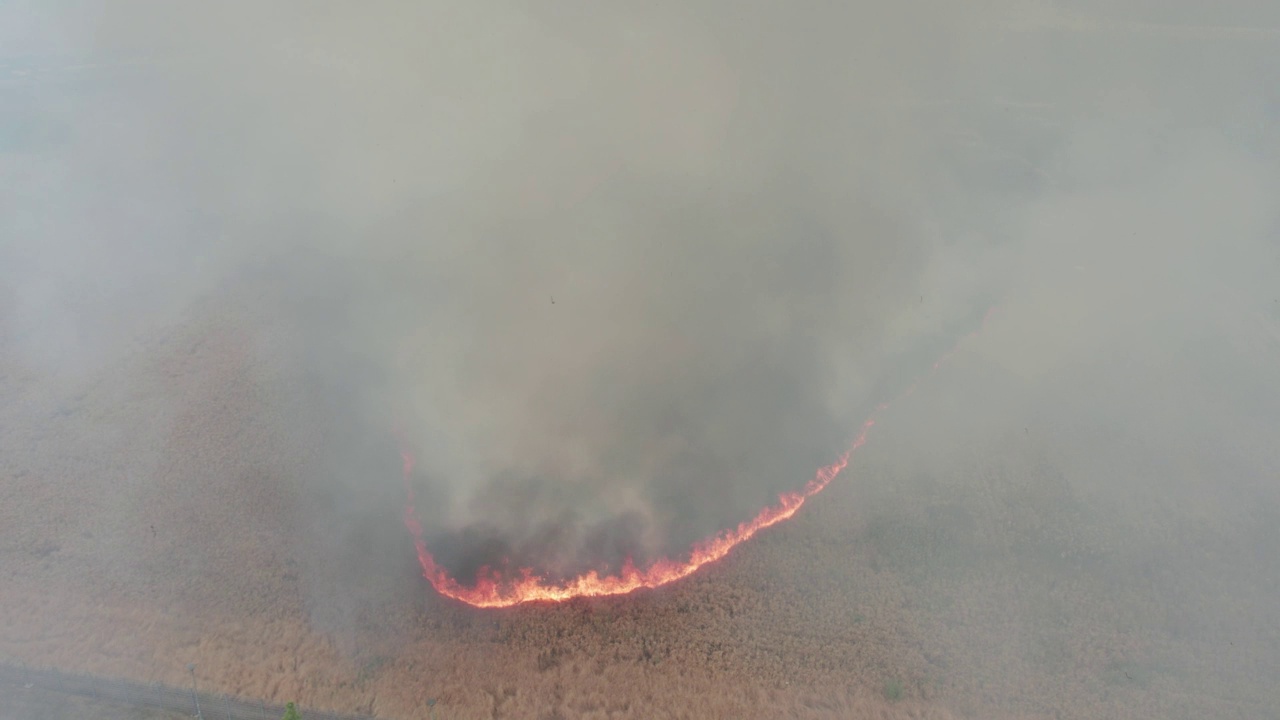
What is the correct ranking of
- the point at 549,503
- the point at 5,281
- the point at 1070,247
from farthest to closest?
1. the point at 1070,247
2. the point at 5,281
3. the point at 549,503

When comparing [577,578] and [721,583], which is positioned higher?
[721,583]

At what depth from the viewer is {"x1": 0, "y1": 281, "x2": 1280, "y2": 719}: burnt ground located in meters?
14.9

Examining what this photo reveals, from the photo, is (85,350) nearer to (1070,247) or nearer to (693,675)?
(693,675)

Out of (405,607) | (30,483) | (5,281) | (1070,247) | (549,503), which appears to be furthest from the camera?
(1070,247)

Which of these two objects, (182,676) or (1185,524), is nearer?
(182,676)

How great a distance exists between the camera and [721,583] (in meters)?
16.5

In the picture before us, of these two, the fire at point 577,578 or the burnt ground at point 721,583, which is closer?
the burnt ground at point 721,583

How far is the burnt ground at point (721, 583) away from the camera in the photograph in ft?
48.9

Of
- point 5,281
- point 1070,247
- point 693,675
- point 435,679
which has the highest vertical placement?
point 1070,247

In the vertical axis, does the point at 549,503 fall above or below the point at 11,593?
above

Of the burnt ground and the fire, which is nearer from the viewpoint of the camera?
the burnt ground

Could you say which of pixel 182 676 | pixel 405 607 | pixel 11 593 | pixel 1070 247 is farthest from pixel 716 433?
pixel 1070 247

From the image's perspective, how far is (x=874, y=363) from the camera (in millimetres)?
22844

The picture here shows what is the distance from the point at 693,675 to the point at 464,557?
17.6 ft
